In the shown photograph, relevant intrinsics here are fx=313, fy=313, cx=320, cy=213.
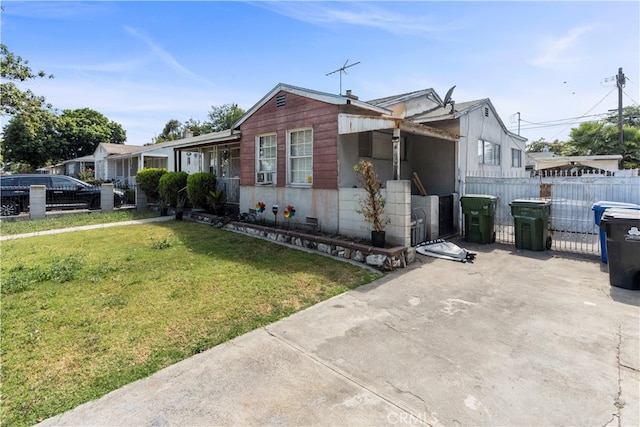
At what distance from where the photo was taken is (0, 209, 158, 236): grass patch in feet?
35.7

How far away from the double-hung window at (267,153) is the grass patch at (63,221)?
650 centimetres

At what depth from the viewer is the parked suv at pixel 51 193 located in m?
13.3

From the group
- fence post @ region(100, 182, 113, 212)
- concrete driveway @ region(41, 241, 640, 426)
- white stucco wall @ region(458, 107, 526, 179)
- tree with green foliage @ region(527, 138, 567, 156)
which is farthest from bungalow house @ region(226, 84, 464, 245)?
tree with green foliage @ region(527, 138, 567, 156)

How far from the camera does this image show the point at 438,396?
2.68 metres

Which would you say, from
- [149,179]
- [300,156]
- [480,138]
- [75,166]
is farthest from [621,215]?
[75,166]

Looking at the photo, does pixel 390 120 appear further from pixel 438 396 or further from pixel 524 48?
pixel 524 48

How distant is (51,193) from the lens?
14.6m

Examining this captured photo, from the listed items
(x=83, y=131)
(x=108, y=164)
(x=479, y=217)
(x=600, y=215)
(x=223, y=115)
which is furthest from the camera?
(x=223, y=115)

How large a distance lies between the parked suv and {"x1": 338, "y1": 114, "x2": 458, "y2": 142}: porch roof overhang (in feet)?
45.8

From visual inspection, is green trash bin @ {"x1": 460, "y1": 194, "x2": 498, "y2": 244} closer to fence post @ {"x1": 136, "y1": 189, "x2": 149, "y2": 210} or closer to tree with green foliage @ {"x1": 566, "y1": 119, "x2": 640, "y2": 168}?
fence post @ {"x1": 136, "y1": 189, "x2": 149, "y2": 210}

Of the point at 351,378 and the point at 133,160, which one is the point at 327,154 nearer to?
the point at 351,378

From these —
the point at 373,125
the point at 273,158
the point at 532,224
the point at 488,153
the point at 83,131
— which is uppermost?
the point at 83,131

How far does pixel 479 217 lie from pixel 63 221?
49.4 ft

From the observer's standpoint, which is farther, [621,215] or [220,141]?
[220,141]
